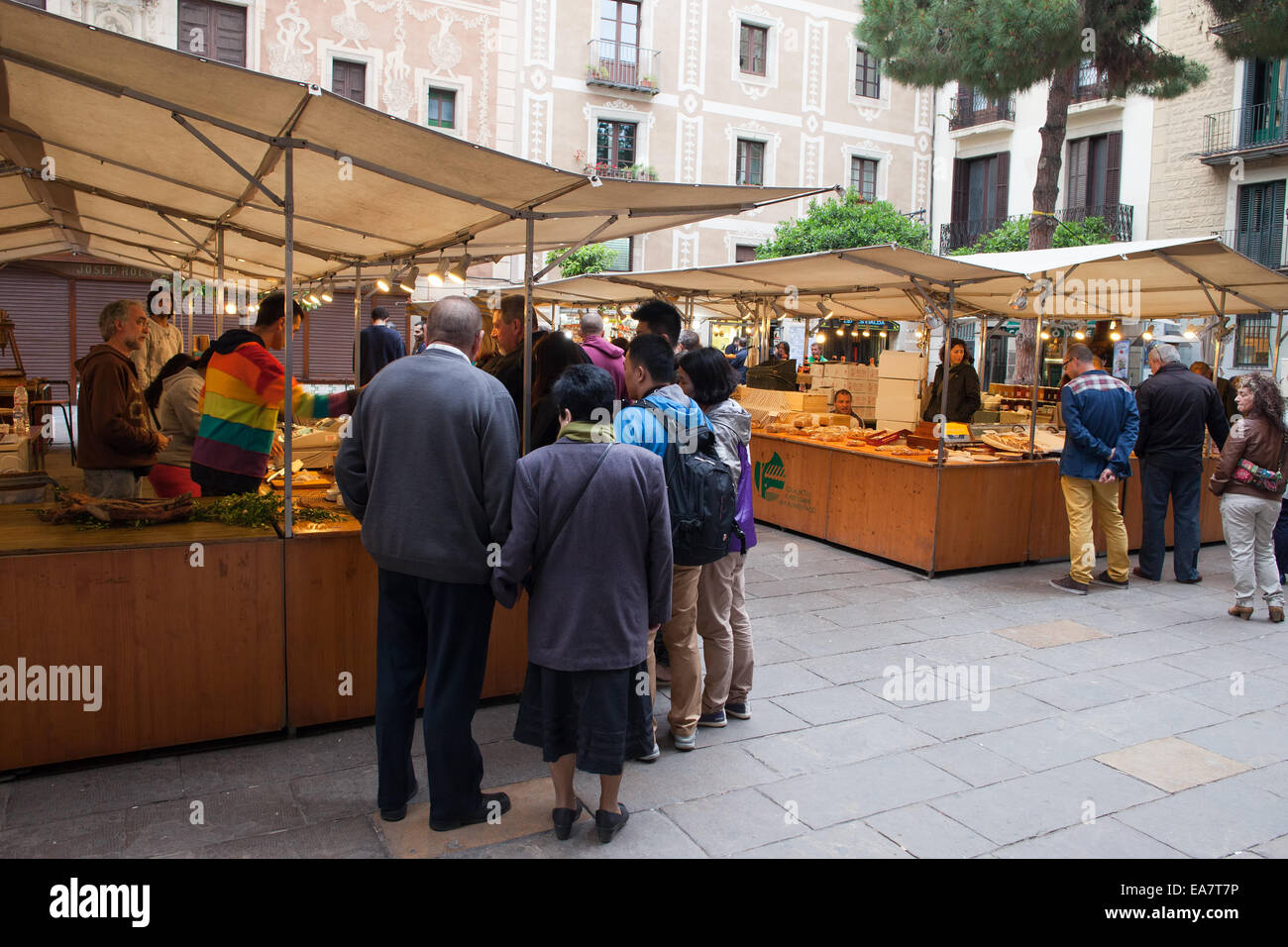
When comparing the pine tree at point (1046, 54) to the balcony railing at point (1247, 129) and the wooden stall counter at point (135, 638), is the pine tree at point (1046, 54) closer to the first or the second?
the balcony railing at point (1247, 129)

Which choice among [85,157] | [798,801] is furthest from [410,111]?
[798,801]

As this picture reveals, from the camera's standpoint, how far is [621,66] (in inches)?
966

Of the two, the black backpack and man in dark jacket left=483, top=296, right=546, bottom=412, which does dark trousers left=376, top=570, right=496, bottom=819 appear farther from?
man in dark jacket left=483, top=296, right=546, bottom=412

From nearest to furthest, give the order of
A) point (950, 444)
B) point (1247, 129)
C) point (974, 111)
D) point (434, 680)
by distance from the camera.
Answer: point (434, 680) → point (950, 444) → point (1247, 129) → point (974, 111)

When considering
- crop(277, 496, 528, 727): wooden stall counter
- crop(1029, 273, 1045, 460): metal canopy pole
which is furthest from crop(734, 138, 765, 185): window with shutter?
crop(277, 496, 528, 727): wooden stall counter

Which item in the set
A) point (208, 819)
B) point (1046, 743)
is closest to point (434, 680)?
point (208, 819)

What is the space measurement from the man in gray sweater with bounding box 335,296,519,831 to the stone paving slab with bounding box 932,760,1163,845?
1868 millimetres

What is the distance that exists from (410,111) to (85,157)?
672 inches

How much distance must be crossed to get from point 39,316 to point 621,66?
51.0 feet

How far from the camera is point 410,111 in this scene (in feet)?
67.1

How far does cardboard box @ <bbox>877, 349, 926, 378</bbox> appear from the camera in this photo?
9336mm

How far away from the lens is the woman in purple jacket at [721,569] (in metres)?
4.13

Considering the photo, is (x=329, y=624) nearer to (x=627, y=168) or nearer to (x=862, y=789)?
(x=862, y=789)

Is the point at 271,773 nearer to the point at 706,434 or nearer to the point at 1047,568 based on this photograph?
the point at 706,434
